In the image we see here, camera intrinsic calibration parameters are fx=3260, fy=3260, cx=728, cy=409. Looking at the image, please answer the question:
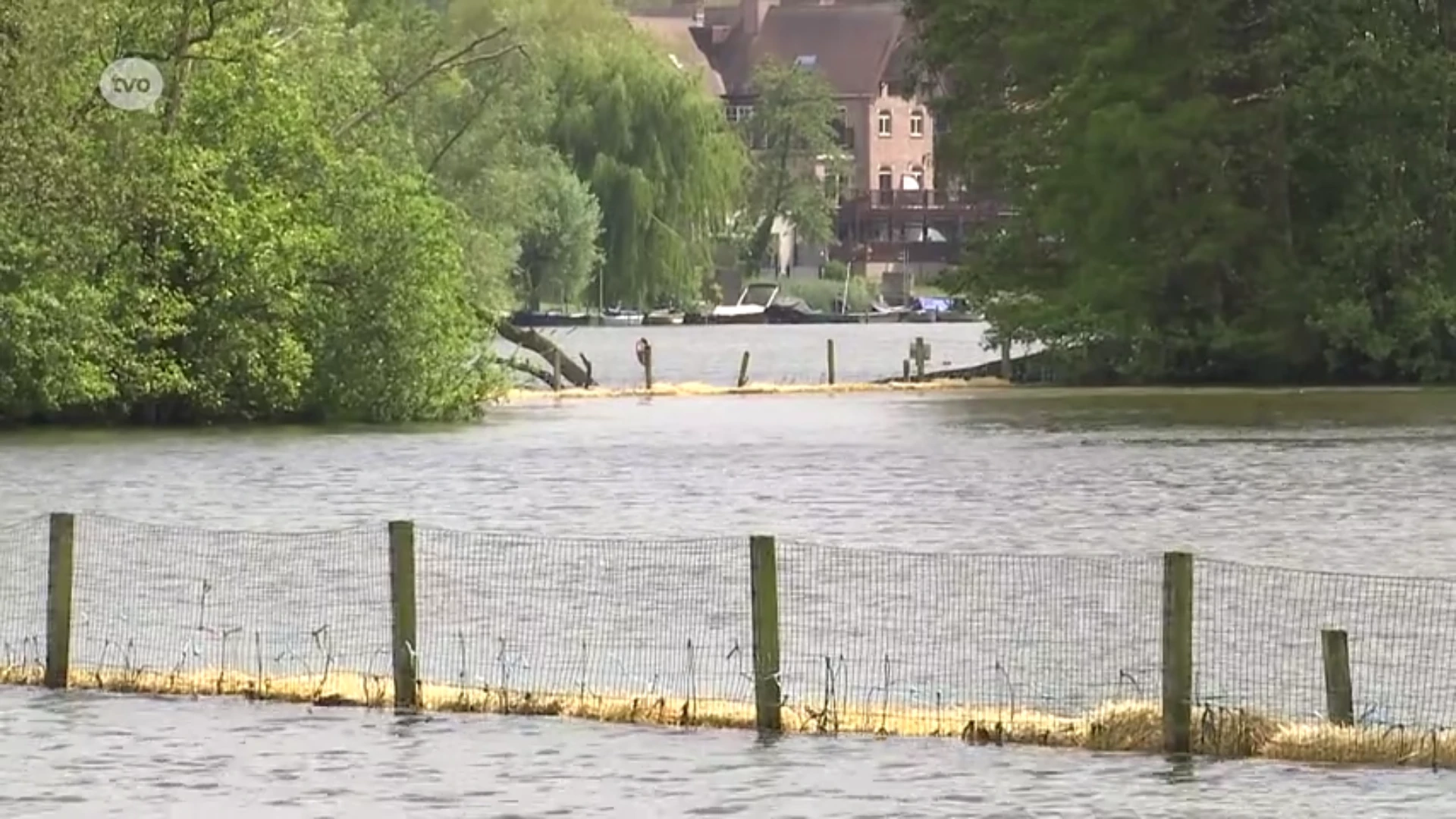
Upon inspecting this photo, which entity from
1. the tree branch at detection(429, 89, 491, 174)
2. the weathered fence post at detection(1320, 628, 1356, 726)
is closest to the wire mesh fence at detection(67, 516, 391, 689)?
the weathered fence post at detection(1320, 628, 1356, 726)

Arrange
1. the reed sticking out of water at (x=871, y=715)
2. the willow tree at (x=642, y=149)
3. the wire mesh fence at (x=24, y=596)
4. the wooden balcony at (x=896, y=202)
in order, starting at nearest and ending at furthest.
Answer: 1. the reed sticking out of water at (x=871, y=715)
2. the wire mesh fence at (x=24, y=596)
3. the willow tree at (x=642, y=149)
4. the wooden balcony at (x=896, y=202)

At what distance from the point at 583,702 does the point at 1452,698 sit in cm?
601

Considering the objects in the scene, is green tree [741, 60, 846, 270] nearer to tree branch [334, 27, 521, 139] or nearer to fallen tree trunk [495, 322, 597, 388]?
fallen tree trunk [495, 322, 597, 388]

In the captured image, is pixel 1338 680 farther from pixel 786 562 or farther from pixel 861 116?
pixel 861 116

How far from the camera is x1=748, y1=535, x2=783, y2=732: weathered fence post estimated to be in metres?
19.8

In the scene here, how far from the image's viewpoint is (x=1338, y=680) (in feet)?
63.5

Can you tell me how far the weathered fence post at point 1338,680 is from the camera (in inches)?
747

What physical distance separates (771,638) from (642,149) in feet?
254

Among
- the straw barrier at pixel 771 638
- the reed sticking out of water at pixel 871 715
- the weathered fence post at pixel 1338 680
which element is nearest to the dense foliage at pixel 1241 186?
the straw barrier at pixel 771 638

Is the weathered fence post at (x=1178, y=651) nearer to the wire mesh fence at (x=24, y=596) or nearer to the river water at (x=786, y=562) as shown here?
the river water at (x=786, y=562)

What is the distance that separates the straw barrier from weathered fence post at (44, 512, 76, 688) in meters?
0.03

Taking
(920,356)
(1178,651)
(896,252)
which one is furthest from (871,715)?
(896,252)

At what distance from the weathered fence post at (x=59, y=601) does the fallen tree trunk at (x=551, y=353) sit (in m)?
52.8

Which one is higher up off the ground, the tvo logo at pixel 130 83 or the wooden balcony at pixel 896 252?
the wooden balcony at pixel 896 252
